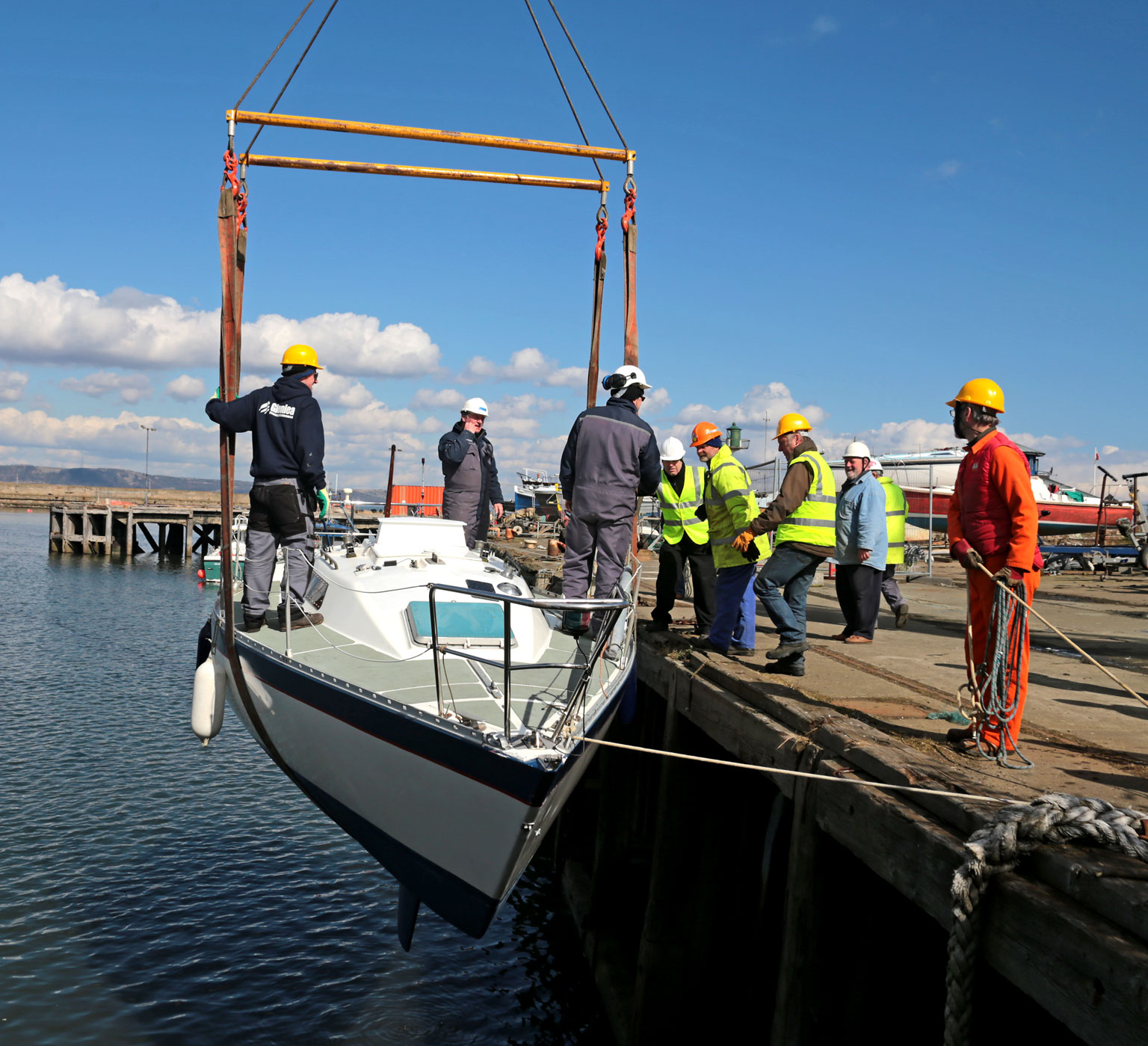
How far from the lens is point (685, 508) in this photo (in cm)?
773

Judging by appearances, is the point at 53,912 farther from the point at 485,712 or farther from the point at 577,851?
the point at 485,712

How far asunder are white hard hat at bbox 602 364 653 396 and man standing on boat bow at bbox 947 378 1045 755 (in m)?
2.49

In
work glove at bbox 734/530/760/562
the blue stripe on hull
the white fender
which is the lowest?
the blue stripe on hull

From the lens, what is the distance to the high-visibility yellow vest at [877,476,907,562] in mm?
9078

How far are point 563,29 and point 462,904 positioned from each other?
26.3 ft

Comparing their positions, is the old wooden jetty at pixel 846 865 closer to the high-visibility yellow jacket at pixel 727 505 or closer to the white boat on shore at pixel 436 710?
the high-visibility yellow jacket at pixel 727 505

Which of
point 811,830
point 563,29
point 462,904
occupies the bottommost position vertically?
point 462,904

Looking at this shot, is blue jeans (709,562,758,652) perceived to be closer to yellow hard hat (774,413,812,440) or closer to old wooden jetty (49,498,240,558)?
yellow hard hat (774,413,812,440)

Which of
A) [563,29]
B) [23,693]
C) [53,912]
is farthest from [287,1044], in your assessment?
[23,693]

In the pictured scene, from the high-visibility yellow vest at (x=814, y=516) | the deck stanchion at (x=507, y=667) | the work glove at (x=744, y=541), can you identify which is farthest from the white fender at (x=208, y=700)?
the high-visibility yellow vest at (x=814, y=516)

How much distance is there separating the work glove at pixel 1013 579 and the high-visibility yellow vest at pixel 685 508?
3.65 meters

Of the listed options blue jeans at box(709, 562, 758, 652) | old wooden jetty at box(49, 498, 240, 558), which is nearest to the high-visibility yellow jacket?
blue jeans at box(709, 562, 758, 652)

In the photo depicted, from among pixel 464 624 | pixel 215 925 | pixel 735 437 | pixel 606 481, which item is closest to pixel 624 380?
pixel 606 481

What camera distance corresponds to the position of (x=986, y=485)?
421cm
